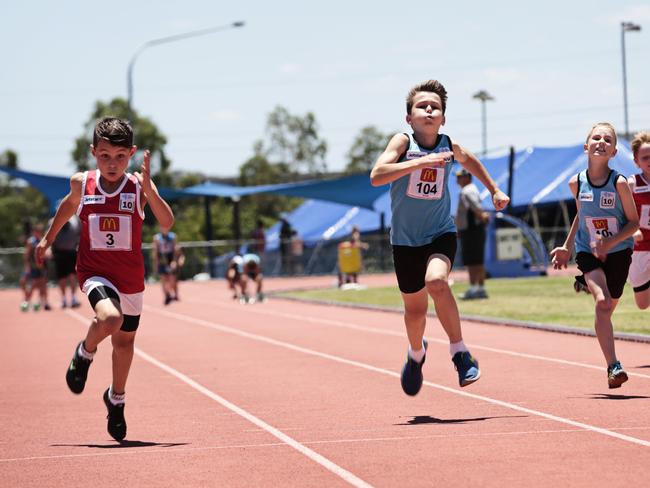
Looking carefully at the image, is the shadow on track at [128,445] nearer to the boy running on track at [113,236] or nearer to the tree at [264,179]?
the boy running on track at [113,236]

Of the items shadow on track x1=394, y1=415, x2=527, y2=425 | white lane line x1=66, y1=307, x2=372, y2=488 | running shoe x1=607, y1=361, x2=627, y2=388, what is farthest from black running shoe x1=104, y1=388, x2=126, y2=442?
running shoe x1=607, y1=361, x2=627, y2=388

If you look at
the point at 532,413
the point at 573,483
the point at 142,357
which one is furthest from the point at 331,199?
the point at 573,483

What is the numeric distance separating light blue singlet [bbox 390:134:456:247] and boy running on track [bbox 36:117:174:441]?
161 centimetres

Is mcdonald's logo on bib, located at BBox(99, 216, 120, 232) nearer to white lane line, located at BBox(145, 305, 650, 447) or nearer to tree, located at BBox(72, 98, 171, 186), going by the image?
white lane line, located at BBox(145, 305, 650, 447)

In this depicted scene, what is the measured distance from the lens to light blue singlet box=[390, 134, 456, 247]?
8.52 m

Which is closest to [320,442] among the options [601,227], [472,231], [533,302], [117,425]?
[117,425]

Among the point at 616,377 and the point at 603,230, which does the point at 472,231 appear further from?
the point at 616,377

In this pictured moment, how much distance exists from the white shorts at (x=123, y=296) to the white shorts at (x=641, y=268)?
4472mm

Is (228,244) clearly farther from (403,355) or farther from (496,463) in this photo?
(496,463)

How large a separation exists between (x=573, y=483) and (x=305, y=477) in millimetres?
1350

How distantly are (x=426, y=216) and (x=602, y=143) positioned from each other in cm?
166

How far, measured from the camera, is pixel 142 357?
14570 millimetres

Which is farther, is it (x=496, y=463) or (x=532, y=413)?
(x=532, y=413)

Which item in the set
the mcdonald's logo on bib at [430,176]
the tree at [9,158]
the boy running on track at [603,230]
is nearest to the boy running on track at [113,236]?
the mcdonald's logo on bib at [430,176]
